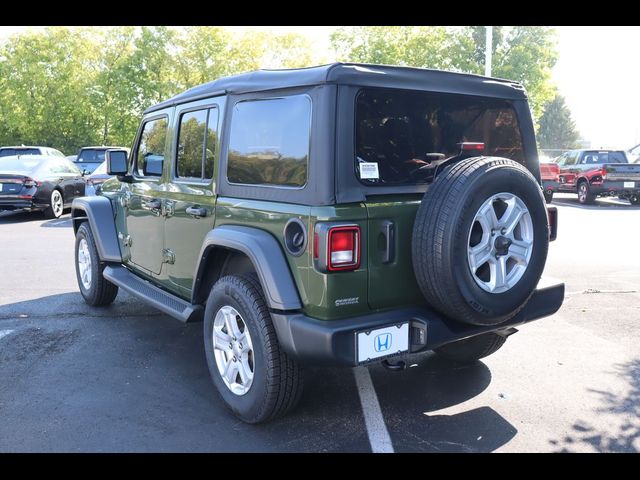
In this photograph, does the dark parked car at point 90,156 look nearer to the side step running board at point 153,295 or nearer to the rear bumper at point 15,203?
the rear bumper at point 15,203

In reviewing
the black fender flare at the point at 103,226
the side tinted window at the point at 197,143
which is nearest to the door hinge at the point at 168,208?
the side tinted window at the point at 197,143

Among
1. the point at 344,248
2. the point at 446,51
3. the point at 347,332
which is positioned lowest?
the point at 347,332

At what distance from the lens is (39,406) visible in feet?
11.6

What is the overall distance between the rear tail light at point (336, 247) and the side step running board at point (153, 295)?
1.33 m

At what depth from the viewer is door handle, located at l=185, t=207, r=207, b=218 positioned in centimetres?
368

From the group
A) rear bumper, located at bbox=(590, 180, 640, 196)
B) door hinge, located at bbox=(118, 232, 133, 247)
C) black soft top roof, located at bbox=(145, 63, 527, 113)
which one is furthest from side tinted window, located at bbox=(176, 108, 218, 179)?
rear bumper, located at bbox=(590, 180, 640, 196)

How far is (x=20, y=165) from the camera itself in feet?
42.8

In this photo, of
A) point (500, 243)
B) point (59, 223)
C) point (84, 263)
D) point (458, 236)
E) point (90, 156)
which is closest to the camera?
point (458, 236)

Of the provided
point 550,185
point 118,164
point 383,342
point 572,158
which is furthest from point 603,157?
point 383,342

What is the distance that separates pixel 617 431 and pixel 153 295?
10.5 feet

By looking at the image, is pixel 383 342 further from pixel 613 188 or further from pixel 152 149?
pixel 613 188
